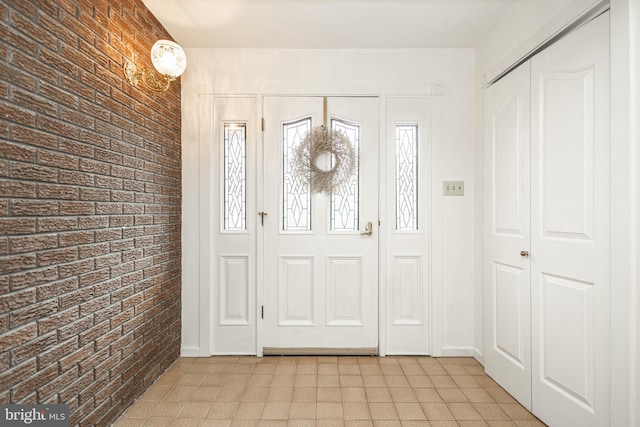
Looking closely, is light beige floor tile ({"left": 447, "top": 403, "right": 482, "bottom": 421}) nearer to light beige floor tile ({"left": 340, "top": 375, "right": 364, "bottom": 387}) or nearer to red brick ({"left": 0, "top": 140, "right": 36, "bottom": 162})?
light beige floor tile ({"left": 340, "top": 375, "right": 364, "bottom": 387})

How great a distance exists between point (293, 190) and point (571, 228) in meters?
1.85

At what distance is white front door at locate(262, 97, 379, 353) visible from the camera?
2.83 metres

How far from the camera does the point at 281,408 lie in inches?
81.3

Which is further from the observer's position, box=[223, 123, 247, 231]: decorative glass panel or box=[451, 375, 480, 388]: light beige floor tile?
box=[223, 123, 247, 231]: decorative glass panel

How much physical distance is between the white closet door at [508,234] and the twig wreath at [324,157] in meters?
1.03

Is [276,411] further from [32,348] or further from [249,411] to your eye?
[32,348]

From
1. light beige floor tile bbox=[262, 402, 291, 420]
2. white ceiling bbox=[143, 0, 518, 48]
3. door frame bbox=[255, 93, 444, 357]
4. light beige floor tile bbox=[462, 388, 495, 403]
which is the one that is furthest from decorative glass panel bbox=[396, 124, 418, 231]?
light beige floor tile bbox=[262, 402, 291, 420]

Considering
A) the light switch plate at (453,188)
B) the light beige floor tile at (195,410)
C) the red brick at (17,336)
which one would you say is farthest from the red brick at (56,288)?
the light switch plate at (453,188)

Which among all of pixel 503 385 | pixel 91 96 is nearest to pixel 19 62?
pixel 91 96

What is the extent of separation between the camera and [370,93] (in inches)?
111

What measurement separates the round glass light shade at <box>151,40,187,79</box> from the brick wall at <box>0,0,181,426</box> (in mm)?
133

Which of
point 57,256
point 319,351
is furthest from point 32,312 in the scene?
point 319,351

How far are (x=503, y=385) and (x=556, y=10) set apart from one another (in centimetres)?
223

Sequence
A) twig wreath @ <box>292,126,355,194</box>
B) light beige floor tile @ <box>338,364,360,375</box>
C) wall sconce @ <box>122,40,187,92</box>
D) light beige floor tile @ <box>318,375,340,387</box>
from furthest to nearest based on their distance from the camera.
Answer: twig wreath @ <box>292,126,355,194</box> < light beige floor tile @ <box>338,364,360,375</box> < light beige floor tile @ <box>318,375,340,387</box> < wall sconce @ <box>122,40,187,92</box>
